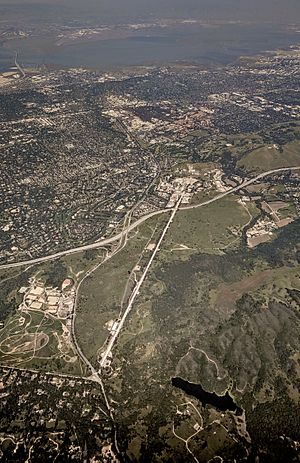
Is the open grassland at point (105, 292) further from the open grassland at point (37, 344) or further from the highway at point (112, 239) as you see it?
the highway at point (112, 239)

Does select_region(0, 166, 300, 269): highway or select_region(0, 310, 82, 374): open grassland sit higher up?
select_region(0, 166, 300, 269): highway

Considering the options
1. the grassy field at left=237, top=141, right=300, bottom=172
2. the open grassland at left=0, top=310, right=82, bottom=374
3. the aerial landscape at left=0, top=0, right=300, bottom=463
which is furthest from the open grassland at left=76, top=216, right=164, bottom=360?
the grassy field at left=237, top=141, right=300, bottom=172

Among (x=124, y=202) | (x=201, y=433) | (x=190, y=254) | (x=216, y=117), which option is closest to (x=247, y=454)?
(x=201, y=433)

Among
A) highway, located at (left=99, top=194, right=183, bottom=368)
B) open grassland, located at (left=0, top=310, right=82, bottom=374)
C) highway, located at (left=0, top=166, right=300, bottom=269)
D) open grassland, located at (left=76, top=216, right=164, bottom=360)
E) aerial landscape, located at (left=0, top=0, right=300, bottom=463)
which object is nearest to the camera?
aerial landscape, located at (left=0, top=0, right=300, bottom=463)

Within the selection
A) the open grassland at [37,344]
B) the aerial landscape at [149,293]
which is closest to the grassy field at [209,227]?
the aerial landscape at [149,293]

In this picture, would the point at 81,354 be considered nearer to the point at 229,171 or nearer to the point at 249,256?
the point at 249,256

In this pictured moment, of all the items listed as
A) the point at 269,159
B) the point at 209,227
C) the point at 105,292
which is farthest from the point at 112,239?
the point at 269,159

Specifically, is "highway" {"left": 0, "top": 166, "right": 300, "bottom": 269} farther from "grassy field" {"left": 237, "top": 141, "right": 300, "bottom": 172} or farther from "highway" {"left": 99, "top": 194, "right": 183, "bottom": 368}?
"grassy field" {"left": 237, "top": 141, "right": 300, "bottom": 172}

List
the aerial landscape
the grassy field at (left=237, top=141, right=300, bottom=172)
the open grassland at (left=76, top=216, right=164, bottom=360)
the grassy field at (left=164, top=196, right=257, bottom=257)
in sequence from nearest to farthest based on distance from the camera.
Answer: the aerial landscape, the open grassland at (left=76, top=216, right=164, bottom=360), the grassy field at (left=164, top=196, right=257, bottom=257), the grassy field at (left=237, top=141, right=300, bottom=172)
